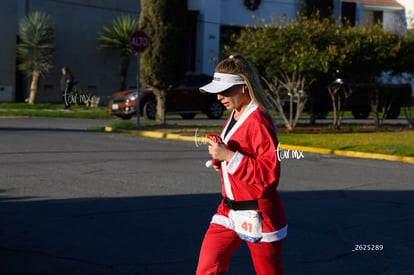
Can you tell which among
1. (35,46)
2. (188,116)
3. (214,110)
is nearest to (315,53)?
(214,110)

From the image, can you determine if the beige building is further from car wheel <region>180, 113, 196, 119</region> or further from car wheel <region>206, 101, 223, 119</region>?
car wheel <region>180, 113, 196, 119</region>

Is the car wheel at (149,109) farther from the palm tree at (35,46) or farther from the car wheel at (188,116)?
the palm tree at (35,46)

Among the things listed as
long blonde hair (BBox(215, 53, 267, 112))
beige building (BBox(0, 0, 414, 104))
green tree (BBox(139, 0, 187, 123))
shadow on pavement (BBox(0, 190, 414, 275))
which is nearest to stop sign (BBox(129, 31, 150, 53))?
green tree (BBox(139, 0, 187, 123))

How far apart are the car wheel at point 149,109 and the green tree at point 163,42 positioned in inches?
132

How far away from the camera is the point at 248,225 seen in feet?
14.5

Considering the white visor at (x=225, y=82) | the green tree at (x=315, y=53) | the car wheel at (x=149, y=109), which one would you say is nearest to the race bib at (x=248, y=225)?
the white visor at (x=225, y=82)

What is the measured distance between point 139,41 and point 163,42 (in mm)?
1068

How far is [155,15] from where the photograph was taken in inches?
902

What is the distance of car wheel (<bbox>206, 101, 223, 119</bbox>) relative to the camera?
95.6 ft

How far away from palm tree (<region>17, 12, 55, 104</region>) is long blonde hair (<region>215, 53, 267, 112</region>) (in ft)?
103

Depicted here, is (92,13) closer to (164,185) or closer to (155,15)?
(155,15)

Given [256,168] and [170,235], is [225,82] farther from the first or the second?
[170,235]

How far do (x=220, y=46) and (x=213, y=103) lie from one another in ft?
53.1

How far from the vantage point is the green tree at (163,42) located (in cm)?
2289
